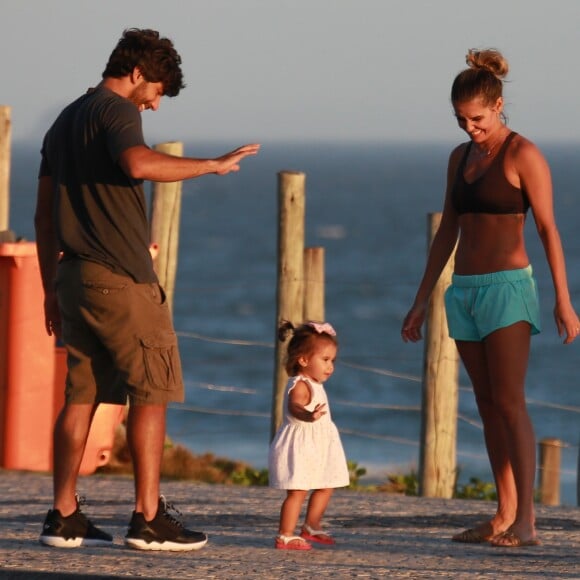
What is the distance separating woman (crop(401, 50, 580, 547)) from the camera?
627 centimetres

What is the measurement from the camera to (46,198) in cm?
609

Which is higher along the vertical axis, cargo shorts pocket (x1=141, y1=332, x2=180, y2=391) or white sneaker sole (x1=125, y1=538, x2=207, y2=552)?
cargo shorts pocket (x1=141, y1=332, x2=180, y2=391)

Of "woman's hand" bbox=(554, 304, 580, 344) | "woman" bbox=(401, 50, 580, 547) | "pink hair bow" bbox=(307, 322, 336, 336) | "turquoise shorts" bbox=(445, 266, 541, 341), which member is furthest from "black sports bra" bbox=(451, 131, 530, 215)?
"pink hair bow" bbox=(307, 322, 336, 336)

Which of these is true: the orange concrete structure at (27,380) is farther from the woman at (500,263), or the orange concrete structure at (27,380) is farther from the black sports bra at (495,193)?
the black sports bra at (495,193)

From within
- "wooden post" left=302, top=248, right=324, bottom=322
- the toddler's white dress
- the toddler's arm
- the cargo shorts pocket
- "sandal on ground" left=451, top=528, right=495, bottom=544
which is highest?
"wooden post" left=302, top=248, right=324, bottom=322

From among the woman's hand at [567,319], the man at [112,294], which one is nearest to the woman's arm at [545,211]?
the woman's hand at [567,319]

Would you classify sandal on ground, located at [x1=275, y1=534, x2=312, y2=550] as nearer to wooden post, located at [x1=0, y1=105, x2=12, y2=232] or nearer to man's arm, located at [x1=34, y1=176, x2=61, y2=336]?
man's arm, located at [x1=34, y1=176, x2=61, y2=336]

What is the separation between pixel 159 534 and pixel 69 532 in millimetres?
335

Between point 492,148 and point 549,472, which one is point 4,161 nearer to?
point 549,472

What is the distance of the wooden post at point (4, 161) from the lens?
10.6 m

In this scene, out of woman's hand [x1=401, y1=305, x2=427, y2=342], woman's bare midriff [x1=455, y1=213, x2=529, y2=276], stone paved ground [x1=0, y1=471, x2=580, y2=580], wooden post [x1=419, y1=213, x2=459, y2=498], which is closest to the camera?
stone paved ground [x1=0, y1=471, x2=580, y2=580]

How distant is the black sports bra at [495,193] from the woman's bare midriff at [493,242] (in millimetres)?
29

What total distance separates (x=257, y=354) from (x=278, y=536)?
122ft

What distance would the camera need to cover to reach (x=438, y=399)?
9.15 meters
